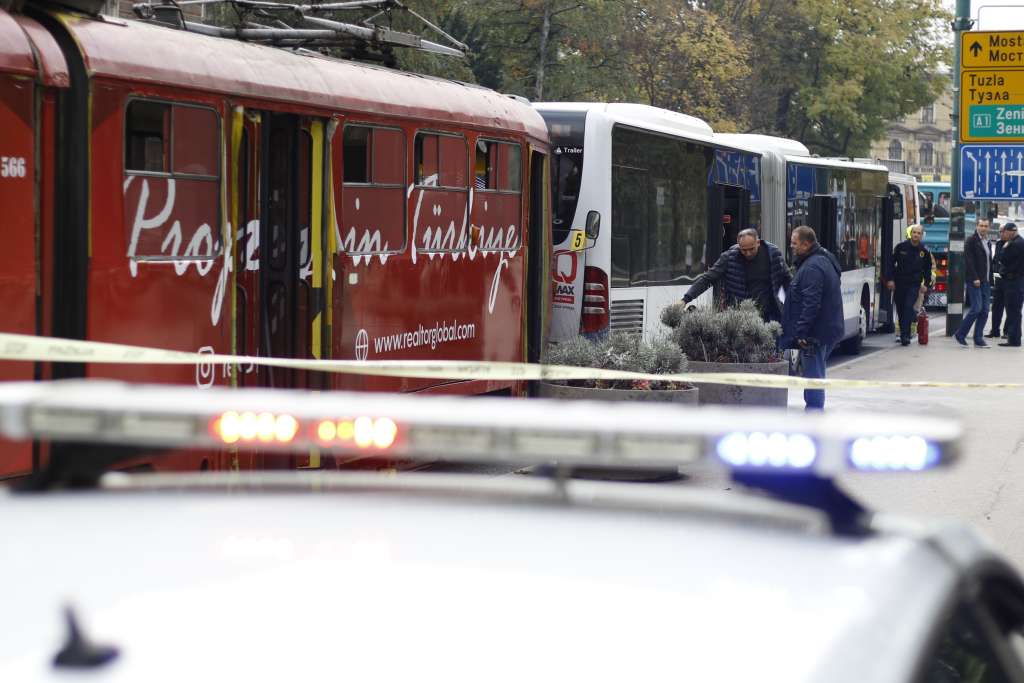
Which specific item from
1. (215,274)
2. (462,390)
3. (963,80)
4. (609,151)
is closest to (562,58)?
(963,80)

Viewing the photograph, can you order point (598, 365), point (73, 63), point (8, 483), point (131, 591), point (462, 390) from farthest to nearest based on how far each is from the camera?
point (462, 390)
point (598, 365)
point (73, 63)
point (8, 483)
point (131, 591)

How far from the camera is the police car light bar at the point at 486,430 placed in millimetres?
2062

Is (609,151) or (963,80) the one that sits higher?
(963,80)

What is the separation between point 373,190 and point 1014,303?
16.5 metres

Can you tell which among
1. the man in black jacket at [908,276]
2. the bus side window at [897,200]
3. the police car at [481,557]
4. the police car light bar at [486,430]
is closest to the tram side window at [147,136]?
the police car at [481,557]

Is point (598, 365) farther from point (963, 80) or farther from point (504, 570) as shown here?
point (963, 80)

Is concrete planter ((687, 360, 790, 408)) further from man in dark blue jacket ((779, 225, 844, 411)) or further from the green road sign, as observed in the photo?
the green road sign

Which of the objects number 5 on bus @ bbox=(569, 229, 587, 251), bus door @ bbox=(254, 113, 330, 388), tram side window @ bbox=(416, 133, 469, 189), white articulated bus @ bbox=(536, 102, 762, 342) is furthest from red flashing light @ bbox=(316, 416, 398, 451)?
number 5 on bus @ bbox=(569, 229, 587, 251)

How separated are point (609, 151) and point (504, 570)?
13713mm

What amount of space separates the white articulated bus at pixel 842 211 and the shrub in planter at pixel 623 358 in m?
8.46

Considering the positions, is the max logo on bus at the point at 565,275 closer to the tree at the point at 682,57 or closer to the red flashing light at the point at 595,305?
the red flashing light at the point at 595,305

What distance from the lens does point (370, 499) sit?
2.36 meters

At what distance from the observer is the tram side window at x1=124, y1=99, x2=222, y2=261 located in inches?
328

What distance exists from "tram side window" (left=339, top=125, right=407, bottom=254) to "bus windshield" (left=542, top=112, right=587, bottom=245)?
4.37 meters
